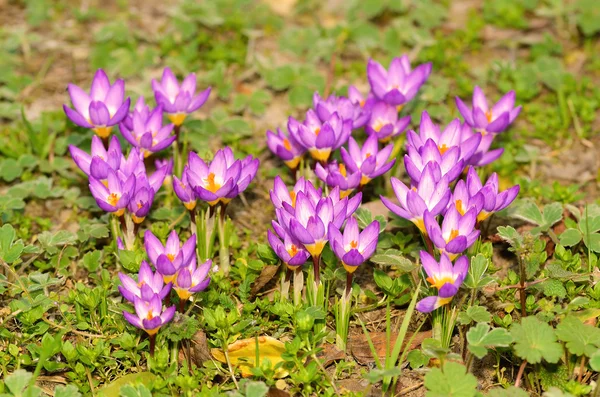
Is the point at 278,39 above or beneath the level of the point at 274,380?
above

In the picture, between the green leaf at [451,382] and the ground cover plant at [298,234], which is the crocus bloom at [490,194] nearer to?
the ground cover plant at [298,234]

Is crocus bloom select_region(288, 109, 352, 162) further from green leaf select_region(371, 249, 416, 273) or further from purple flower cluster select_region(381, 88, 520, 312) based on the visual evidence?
green leaf select_region(371, 249, 416, 273)

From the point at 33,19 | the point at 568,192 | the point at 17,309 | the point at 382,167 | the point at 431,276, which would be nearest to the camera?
the point at 431,276

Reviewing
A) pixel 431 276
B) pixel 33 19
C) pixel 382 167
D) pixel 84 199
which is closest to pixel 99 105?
pixel 84 199

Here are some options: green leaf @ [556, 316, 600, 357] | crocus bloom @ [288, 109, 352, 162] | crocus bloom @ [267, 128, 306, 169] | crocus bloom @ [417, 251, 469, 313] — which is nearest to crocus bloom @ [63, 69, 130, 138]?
crocus bloom @ [267, 128, 306, 169]

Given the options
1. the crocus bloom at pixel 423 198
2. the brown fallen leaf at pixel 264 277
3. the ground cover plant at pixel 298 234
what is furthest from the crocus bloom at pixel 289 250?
the crocus bloom at pixel 423 198

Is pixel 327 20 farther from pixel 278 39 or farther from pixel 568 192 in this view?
pixel 568 192

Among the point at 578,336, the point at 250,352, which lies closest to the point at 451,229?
the point at 578,336

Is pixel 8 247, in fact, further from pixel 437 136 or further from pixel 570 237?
pixel 570 237
